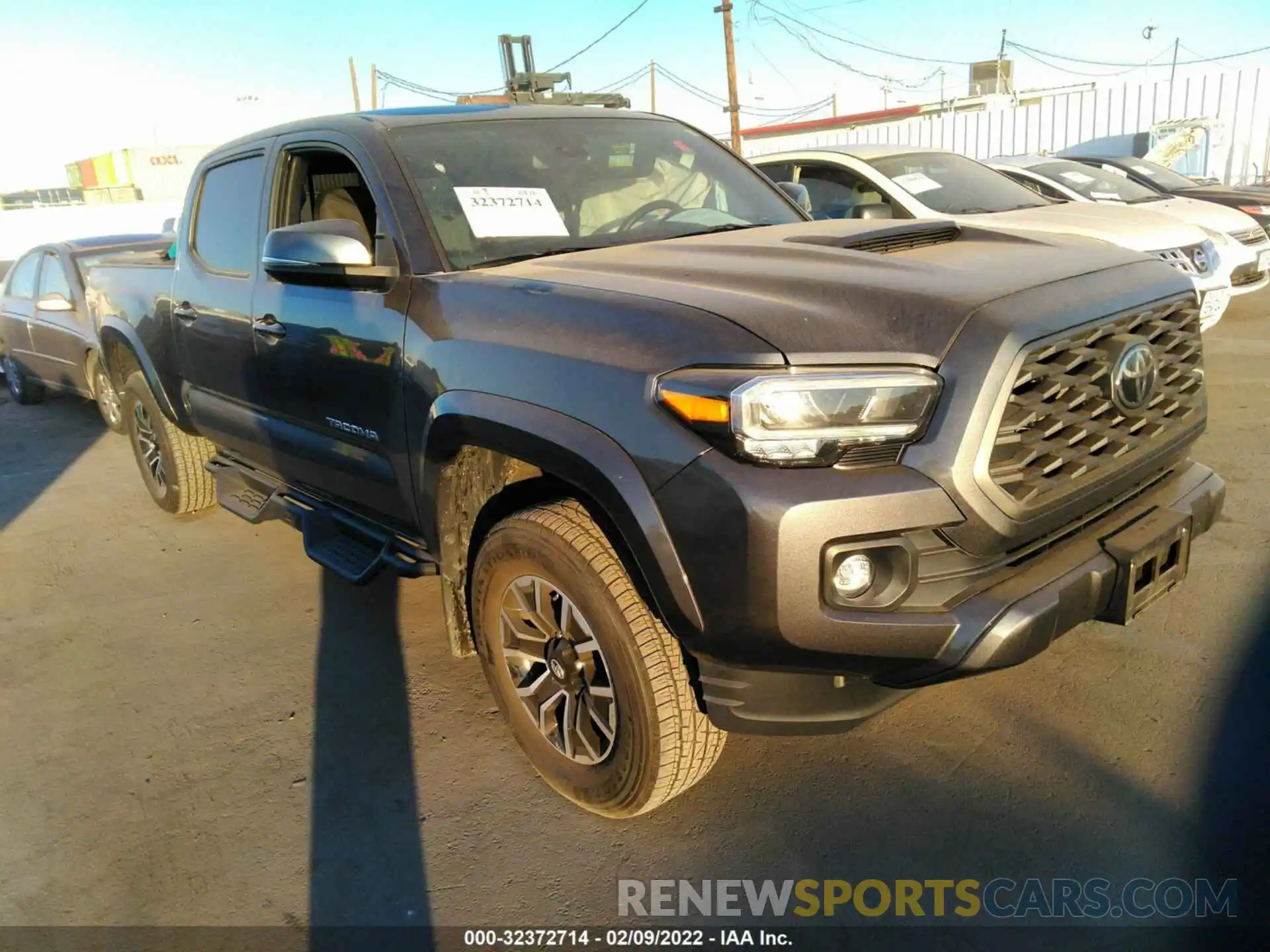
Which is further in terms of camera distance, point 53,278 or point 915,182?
point 53,278

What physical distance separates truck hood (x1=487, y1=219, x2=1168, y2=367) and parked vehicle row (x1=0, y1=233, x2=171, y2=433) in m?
5.55

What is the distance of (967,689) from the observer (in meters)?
2.96

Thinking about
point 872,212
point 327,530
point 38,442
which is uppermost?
point 872,212

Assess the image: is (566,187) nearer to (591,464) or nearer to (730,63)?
(591,464)

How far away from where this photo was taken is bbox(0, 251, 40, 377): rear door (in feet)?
27.1

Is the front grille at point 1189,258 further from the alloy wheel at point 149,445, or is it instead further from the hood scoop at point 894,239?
the alloy wheel at point 149,445

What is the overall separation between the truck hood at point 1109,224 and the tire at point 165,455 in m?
4.79

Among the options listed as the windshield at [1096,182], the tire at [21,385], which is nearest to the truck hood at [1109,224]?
the windshield at [1096,182]

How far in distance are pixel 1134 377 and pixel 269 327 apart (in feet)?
9.26

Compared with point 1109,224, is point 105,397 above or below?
below

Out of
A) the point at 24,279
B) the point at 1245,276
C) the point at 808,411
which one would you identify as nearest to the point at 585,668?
the point at 808,411

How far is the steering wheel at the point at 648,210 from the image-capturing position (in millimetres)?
3164

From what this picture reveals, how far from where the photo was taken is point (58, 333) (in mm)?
7598

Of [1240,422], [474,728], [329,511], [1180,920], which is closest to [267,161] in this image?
[329,511]
